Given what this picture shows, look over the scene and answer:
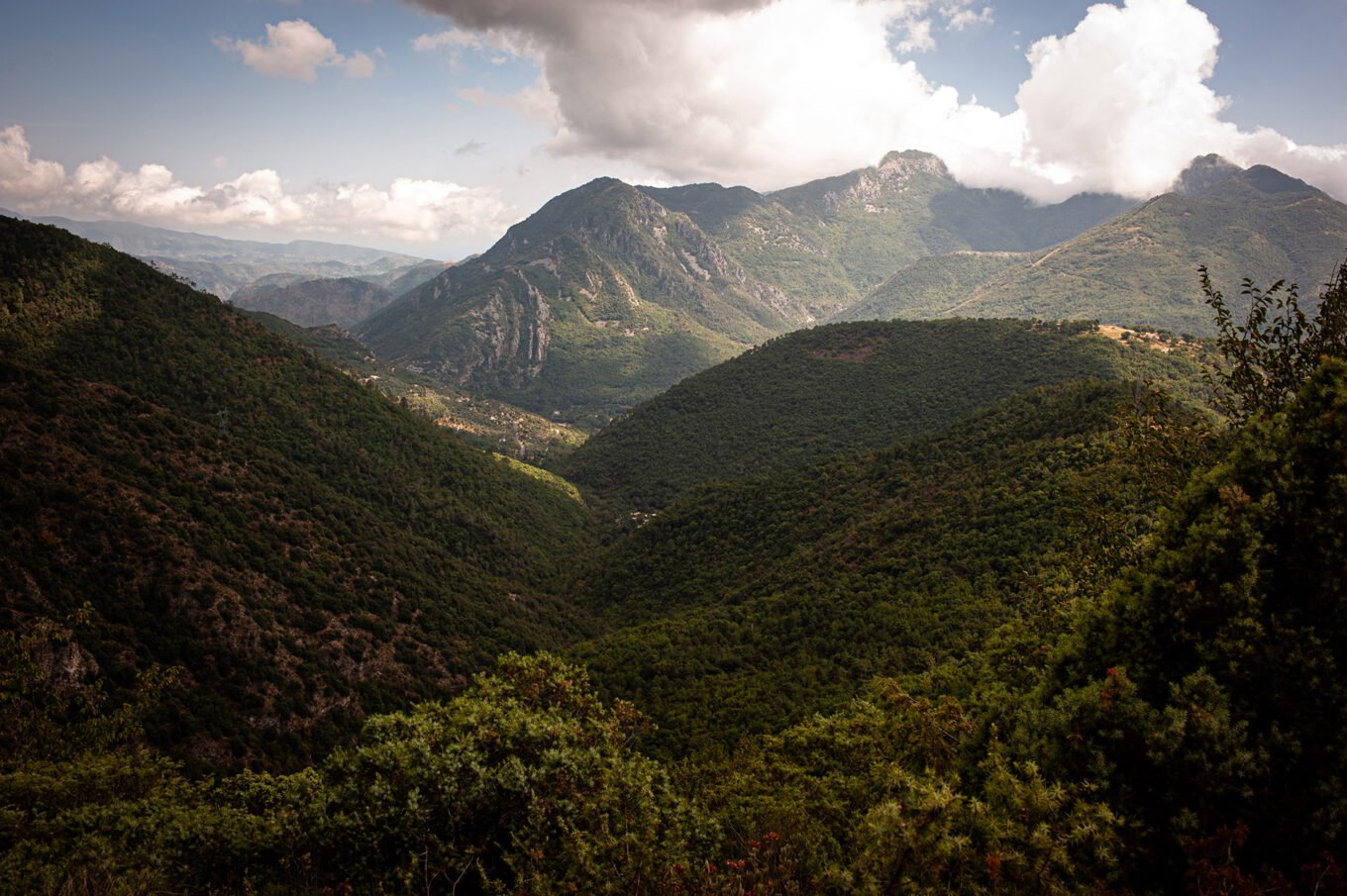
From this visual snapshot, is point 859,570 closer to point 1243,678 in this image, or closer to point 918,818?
point 1243,678

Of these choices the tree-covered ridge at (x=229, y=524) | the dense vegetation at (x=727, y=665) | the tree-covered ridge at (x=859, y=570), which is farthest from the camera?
the tree-covered ridge at (x=859, y=570)

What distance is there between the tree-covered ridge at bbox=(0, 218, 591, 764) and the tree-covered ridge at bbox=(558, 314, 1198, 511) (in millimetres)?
53178

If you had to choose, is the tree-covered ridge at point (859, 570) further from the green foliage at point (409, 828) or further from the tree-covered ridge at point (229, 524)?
the green foliage at point (409, 828)

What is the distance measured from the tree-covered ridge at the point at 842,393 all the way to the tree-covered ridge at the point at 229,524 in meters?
53.2

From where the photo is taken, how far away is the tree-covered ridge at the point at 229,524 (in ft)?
167

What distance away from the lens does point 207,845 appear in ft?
68.1

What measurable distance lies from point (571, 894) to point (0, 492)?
209ft

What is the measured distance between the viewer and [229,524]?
66312 mm

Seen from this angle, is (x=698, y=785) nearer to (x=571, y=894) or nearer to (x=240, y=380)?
(x=571, y=894)

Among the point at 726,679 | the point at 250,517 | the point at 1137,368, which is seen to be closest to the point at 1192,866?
the point at 726,679

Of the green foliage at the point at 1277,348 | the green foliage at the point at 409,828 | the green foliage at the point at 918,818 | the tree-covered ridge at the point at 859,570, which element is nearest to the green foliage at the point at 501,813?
the green foliage at the point at 409,828

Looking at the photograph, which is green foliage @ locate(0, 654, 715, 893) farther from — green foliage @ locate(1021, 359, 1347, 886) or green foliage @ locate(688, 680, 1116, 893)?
green foliage @ locate(1021, 359, 1347, 886)

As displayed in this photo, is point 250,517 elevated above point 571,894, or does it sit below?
below

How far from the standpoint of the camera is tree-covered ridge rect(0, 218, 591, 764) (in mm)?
50844
